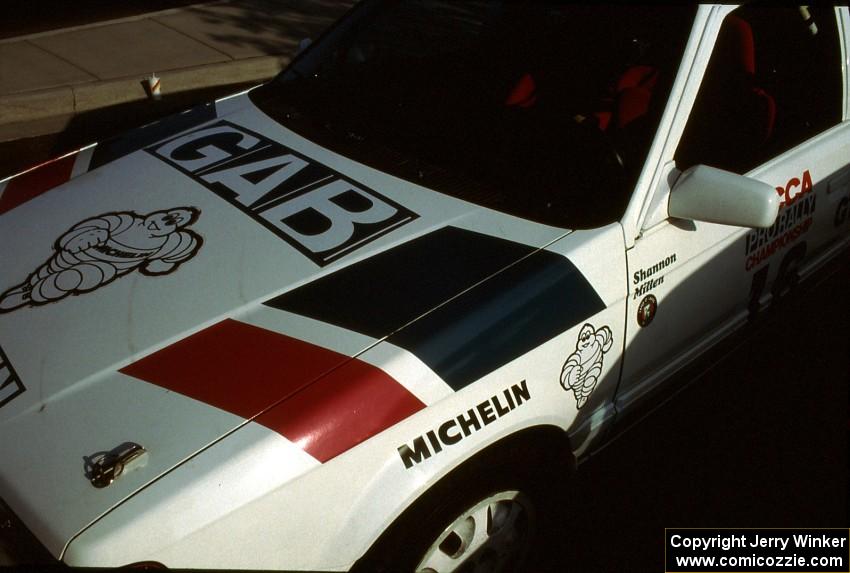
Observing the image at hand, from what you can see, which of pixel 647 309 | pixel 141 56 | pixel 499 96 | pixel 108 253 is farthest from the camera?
pixel 141 56

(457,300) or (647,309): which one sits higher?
(457,300)

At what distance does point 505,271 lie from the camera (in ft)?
7.07

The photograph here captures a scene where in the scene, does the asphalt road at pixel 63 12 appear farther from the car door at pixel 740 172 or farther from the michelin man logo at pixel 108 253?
the car door at pixel 740 172

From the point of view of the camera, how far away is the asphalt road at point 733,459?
2914mm

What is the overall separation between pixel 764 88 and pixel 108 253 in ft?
8.37

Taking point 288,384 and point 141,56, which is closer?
point 288,384

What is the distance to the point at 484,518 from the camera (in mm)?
2207

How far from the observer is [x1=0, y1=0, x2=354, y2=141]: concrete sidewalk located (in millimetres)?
5988

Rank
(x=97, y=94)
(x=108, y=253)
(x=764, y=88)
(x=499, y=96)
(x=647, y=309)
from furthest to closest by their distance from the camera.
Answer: (x=97, y=94)
(x=764, y=88)
(x=499, y=96)
(x=647, y=309)
(x=108, y=253)

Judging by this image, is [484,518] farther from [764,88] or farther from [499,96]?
[764,88]

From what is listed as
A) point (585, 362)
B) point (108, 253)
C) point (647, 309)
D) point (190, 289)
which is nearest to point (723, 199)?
point (647, 309)

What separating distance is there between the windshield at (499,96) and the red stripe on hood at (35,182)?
0.78m

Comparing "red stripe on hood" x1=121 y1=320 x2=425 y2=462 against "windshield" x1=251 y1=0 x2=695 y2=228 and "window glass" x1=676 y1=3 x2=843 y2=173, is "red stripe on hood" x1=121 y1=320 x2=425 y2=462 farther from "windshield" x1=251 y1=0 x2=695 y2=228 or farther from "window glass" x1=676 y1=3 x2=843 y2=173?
"window glass" x1=676 y1=3 x2=843 y2=173

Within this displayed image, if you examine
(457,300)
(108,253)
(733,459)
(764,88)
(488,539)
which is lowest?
(733,459)
